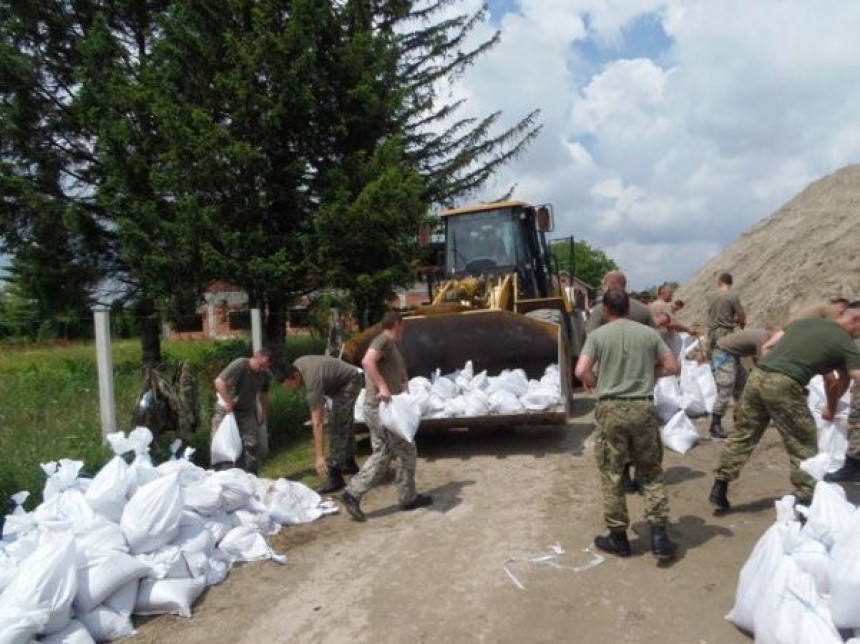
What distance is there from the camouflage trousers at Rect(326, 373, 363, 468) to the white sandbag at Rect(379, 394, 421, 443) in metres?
1.04

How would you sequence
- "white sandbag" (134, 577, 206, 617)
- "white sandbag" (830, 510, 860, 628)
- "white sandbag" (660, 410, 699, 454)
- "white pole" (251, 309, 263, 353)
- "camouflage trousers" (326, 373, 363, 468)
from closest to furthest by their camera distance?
"white sandbag" (830, 510, 860, 628) → "white sandbag" (134, 577, 206, 617) → "white sandbag" (660, 410, 699, 454) → "camouflage trousers" (326, 373, 363, 468) → "white pole" (251, 309, 263, 353)

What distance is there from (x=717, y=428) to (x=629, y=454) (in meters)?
3.17

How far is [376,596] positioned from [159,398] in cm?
311

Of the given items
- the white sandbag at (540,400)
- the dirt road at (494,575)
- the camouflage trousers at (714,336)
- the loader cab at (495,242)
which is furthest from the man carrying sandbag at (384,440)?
the camouflage trousers at (714,336)

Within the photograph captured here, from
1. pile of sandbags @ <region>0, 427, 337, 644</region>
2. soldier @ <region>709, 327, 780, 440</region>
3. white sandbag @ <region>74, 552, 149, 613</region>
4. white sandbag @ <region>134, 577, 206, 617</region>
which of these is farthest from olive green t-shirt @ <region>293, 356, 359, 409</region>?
soldier @ <region>709, 327, 780, 440</region>

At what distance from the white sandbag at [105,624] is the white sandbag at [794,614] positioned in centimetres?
302

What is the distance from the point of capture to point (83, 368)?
736 centimetres

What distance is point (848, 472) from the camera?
506cm

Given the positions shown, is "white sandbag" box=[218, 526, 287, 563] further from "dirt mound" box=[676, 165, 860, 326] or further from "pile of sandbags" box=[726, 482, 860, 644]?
"dirt mound" box=[676, 165, 860, 326]

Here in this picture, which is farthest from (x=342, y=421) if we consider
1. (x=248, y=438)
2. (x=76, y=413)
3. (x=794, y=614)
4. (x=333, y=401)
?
(x=794, y=614)

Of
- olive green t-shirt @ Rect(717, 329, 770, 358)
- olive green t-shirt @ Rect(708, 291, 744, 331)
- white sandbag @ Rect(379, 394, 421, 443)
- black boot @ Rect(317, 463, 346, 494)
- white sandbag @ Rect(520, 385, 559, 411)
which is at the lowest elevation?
black boot @ Rect(317, 463, 346, 494)

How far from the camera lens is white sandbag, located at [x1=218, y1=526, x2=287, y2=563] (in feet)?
14.6

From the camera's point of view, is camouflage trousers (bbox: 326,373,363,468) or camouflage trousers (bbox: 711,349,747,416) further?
camouflage trousers (bbox: 711,349,747,416)

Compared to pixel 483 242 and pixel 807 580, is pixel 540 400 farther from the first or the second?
pixel 807 580
